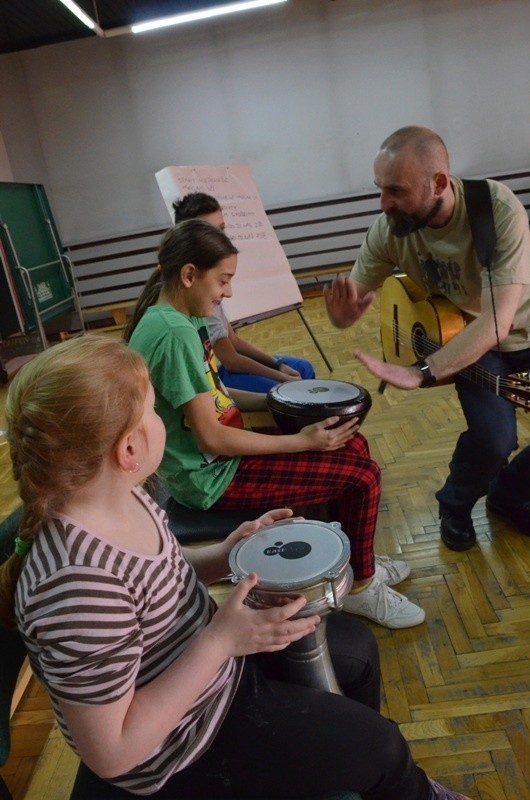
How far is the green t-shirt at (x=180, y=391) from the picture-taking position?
1.58 metres

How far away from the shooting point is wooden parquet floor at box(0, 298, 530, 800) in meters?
1.46

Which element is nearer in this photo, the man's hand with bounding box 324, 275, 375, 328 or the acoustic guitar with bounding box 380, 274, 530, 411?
the acoustic guitar with bounding box 380, 274, 530, 411

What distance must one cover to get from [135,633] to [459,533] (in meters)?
1.68

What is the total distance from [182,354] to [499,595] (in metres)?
1.30

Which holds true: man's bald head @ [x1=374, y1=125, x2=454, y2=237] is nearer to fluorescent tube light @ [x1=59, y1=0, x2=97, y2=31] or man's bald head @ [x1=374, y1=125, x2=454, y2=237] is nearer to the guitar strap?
the guitar strap

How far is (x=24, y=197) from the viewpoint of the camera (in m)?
6.58

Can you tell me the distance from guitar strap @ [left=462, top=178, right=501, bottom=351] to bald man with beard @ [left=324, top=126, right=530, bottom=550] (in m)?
0.02

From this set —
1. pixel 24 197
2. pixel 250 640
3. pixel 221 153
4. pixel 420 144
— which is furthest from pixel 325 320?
pixel 250 640

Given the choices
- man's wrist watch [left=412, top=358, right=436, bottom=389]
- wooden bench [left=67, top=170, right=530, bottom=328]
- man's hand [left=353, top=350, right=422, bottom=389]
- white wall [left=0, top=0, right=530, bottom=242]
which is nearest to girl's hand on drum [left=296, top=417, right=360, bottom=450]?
man's hand [left=353, top=350, right=422, bottom=389]

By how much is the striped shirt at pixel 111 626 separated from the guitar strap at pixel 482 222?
1494mm

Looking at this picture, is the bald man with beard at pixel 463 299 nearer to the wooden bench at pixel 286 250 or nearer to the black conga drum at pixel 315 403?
the black conga drum at pixel 315 403

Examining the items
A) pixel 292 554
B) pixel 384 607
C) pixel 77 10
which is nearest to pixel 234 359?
pixel 384 607

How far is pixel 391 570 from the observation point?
2.11 metres

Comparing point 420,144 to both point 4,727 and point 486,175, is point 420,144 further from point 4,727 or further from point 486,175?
point 486,175
